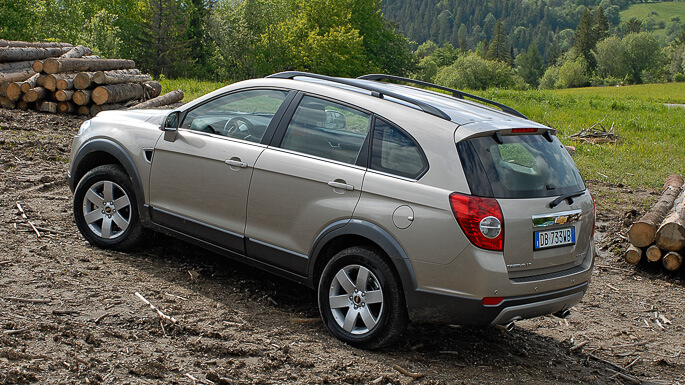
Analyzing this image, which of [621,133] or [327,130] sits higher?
[327,130]

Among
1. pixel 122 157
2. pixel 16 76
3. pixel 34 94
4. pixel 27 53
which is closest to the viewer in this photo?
pixel 122 157

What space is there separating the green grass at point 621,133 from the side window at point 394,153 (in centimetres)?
840

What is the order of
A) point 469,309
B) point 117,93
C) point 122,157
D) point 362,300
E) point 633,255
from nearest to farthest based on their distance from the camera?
point 469,309 → point 362,300 → point 122,157 → point 633,255 → point 117,93

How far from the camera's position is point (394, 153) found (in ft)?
14.8

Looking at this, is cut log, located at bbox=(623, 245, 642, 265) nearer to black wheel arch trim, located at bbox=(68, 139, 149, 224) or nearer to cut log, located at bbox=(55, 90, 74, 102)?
black wheel arch trim, located at bbox=(68, 139, 149, 224)

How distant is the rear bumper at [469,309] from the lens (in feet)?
13.7

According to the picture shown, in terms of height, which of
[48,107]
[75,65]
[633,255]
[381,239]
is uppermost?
[75,65]

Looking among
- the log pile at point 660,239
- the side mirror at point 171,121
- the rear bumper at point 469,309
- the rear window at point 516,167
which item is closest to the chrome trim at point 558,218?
the rear window at point 516,167

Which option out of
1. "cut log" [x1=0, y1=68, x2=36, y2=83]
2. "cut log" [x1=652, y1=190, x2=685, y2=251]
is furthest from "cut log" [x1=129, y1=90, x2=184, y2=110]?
"cut log" [x1=652, y1=190, x2=685, y2=251]

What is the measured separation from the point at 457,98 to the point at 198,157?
215cm

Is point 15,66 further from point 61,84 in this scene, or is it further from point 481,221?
point 481,221

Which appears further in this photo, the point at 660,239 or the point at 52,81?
the point at 52,81

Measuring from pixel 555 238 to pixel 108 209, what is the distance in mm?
3789

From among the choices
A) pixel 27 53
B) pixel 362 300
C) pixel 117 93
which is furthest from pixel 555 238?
pixel 27 53
